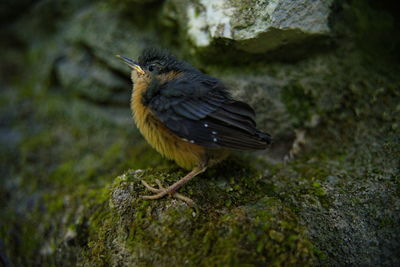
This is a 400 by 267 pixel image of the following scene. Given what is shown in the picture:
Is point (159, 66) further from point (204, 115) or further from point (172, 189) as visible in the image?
point (172, 189)

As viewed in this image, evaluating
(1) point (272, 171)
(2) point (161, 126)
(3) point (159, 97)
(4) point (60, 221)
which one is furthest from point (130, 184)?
(1) point (272, 171)

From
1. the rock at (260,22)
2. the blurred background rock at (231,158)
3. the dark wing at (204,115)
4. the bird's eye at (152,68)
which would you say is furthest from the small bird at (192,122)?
the rock at (260,22)

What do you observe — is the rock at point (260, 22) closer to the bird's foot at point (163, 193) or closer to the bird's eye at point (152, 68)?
the bird's eye at point (152, 68)

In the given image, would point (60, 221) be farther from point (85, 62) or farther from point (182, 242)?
point (85, 62)

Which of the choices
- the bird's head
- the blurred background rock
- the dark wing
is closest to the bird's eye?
the bird's head

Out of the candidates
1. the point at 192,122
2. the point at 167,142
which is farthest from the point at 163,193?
the point at 192,122

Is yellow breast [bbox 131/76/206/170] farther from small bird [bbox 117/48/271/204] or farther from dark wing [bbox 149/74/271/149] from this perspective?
dark wing [bbox 149/74/271/149]
